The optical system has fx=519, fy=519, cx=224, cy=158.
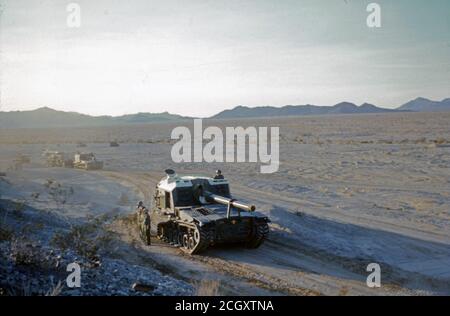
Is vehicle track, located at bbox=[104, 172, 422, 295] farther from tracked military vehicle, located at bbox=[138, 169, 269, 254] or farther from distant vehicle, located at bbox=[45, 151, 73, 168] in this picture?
distant vehicle, located at bbox=[45, 151, 73, 168]

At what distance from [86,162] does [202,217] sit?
92.2ft

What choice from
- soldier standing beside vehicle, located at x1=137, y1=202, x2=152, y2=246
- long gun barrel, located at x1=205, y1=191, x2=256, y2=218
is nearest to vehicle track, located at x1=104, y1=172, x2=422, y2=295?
soldier standing beside vehicle, located at x1=137, y1=202, x2=152, y2=246

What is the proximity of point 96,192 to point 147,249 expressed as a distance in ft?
44.8

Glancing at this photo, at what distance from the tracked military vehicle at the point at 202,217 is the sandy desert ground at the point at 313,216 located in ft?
1.75

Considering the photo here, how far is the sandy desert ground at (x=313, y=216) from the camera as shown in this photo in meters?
14.0

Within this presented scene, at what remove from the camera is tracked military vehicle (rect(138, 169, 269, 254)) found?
16172mm

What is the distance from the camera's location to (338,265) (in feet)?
50.2

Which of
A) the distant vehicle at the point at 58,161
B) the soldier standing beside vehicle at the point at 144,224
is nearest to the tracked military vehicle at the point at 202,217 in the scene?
the soldier standing beside vehicle at the point at 144,224

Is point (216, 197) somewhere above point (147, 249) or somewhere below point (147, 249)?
above

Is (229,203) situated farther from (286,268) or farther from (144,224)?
(144,224)

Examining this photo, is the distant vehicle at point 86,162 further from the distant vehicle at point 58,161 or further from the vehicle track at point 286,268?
the vehicle track at point 286,268

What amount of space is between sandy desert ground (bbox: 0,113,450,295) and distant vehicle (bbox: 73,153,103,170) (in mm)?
1190
